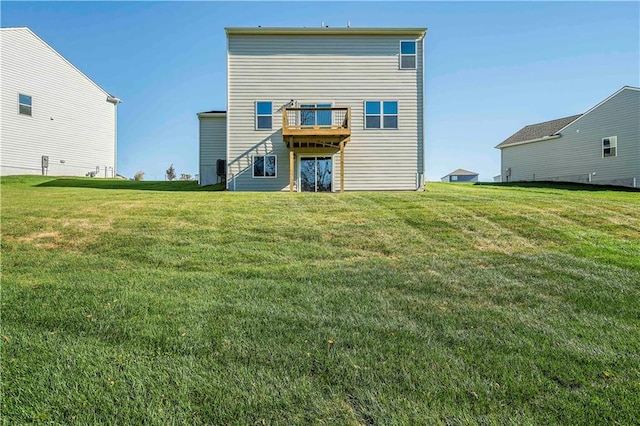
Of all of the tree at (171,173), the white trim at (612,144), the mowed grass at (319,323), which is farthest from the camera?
the tree at (171,173)

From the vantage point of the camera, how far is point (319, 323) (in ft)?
11.2

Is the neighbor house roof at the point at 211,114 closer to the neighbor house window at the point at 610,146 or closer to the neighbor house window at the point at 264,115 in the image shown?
the neighbor house window at the point at 264,115

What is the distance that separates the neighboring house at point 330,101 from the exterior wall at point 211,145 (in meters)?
3.26

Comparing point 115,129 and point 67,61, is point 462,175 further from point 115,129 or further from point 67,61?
point 67,61

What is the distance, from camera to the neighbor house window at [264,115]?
617 inches

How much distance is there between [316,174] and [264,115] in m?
3.58

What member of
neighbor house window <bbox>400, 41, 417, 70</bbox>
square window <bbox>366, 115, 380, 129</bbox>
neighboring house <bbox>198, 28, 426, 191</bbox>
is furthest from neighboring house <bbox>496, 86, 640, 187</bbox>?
square window <bbox>366, 115, 380, 129</bbox>

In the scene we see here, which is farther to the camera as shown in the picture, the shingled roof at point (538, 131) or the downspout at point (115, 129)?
the shingled roof at point (538, 131)

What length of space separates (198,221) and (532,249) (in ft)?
21.8

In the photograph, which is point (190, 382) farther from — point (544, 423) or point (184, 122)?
point (184, 122)

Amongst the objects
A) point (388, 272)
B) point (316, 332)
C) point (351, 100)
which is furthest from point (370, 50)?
point (316, 332)

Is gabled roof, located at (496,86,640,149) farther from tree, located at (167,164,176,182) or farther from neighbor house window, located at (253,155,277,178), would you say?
tree, located at (167,164,176,182)

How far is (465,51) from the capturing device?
45.1 ft

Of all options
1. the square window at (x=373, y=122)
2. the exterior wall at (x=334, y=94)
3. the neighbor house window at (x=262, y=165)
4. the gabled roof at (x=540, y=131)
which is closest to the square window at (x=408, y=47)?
the exterior wall at (x=334, y=94)
